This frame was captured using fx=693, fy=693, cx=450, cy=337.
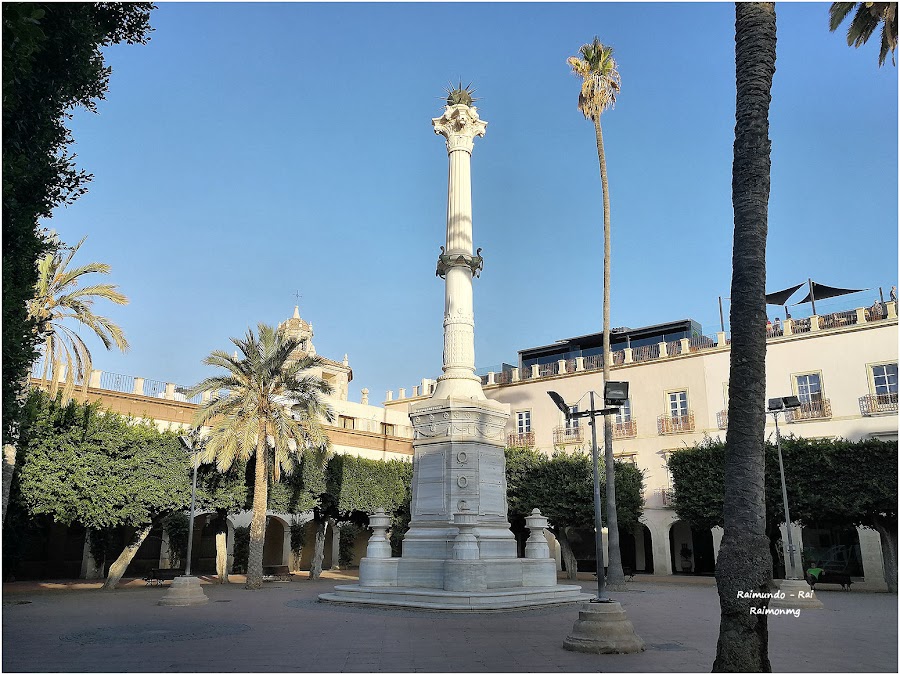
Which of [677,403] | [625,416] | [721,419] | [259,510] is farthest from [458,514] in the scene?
[625,416]

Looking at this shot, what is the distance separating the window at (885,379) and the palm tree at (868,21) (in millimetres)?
20569

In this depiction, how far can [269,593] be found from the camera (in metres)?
21.8

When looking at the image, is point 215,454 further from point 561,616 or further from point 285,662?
point 285,662

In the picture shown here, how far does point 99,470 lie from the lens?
23438 millimetres

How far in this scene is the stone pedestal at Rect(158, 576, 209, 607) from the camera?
1738 cm

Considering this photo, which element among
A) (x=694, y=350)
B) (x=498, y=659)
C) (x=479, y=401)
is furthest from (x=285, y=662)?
(x=694, y=350)

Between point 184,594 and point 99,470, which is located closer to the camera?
point 184,594

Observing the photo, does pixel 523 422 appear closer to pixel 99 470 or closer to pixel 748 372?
pixel 99 470

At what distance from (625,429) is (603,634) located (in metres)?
28.1

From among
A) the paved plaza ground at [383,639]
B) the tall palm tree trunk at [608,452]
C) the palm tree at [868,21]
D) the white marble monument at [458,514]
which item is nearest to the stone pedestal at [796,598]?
the paved plaza ground at [383,639]

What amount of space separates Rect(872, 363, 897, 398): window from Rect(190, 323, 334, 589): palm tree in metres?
23.5

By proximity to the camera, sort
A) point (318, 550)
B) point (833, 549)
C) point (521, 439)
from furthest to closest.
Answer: point (521, 439), point (318, 550), point (833, 549)

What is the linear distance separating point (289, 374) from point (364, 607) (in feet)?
39.6

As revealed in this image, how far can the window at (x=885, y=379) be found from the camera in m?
29.9
